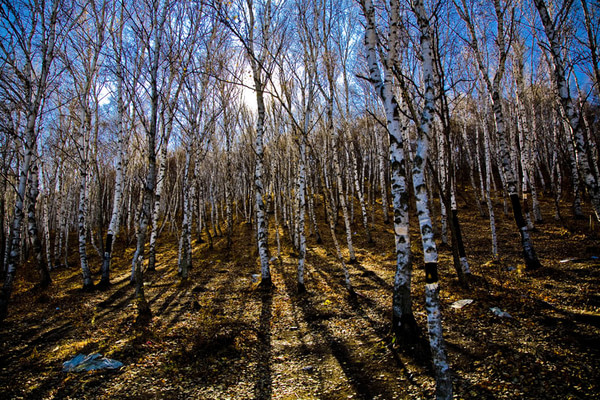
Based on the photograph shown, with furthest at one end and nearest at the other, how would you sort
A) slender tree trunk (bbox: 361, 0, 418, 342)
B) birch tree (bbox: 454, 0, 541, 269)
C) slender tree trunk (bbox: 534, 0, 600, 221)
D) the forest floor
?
1. birch tree (bbox: 454, 0, 541, 269)
2. slender tree trunk (bbox: 534, 0, 600, 221)
3. slender tree trunk (bbox: 361, 0, 418, 342)
4. the forest floor

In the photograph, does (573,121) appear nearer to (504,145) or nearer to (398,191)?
(504,145)

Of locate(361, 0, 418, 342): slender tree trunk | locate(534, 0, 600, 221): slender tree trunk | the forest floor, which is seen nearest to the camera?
the forest floor

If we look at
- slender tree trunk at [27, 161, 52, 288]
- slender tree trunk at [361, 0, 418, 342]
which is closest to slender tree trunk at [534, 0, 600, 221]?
slender tree trunk at [361, 0, 418, 342]

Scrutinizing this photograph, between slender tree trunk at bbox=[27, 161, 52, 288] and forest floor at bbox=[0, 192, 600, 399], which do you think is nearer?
forest floor at bbox=[0, 192, 600, 399]

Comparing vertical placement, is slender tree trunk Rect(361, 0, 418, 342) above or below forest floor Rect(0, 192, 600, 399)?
above

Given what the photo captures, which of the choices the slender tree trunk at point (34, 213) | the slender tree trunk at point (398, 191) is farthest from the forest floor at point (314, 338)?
the slender tree trunk at point (34, 213)

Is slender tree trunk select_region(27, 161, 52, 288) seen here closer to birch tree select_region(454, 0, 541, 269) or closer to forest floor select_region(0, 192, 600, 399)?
forest floor select_region(0, 192, 600, 399)

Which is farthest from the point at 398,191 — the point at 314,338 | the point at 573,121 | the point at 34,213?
the point at 34,213

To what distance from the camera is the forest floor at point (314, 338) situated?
12.1 feet

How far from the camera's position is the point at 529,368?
3.50m

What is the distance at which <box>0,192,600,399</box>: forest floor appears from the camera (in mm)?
3674

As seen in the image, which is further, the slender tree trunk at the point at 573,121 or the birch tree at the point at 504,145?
the birch tree at the point at 504,145

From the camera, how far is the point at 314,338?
18.1 ft

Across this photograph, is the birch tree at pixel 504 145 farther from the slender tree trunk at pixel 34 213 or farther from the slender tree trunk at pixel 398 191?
the slender tree trunk at pixel 34 213
